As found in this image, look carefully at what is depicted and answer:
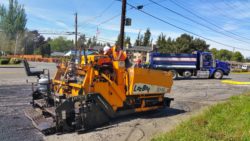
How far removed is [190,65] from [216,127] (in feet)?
64.2

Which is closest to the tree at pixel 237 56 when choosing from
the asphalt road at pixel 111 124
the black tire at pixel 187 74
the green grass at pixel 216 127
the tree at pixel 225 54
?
the tree at pixel 225 54

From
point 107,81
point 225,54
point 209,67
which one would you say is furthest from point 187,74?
point 225,54

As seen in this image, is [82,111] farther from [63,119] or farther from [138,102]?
[138,102]

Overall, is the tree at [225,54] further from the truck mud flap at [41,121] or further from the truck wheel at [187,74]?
the truck mud flap at [41,121]

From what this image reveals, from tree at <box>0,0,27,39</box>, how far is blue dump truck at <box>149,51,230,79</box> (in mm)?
58619

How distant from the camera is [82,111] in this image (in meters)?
7.42

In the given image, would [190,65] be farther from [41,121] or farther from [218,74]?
[41,121]

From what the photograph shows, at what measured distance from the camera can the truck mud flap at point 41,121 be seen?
23.0 ft

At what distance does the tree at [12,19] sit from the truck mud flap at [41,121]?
7165 centimetres

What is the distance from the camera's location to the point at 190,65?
26.1 m

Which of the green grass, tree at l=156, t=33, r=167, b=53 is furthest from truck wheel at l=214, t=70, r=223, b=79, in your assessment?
tree at l=156, t=33, r=167, b=53

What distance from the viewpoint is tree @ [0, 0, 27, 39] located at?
73750 millimetres

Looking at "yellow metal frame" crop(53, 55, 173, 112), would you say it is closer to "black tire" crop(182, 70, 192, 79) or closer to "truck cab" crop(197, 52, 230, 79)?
"black tire" crop(182, 70, 192, 79)

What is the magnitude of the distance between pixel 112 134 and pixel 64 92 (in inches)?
80.5
